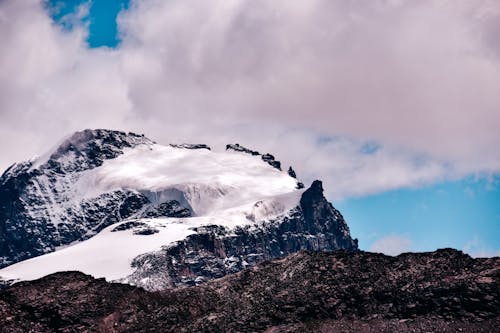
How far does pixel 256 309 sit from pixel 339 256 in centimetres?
1906

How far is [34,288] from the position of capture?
185 meters

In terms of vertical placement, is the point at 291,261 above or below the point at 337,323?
above

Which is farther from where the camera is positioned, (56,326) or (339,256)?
(339,256)

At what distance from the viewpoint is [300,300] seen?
7200 inches

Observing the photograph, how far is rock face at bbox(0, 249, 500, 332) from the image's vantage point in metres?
172

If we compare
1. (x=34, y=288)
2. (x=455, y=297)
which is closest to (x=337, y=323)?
(x=455, y=297)

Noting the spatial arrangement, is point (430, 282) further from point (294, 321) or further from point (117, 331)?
point (117, 331)

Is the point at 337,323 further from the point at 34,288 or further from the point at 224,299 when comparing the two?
the point at 34,288

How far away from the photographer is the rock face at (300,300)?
17175cm

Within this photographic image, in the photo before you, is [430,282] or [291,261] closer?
[430,282]

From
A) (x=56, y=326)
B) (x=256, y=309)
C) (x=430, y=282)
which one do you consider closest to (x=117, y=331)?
(x=56, y=326)

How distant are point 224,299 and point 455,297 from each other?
125 feet

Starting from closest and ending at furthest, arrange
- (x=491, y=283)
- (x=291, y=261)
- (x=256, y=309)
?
1. (x=491, y=283)
2. (x=256, y=309)
3. (x=291, y=261)

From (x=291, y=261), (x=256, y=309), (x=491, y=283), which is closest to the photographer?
(x=491, y=283)
